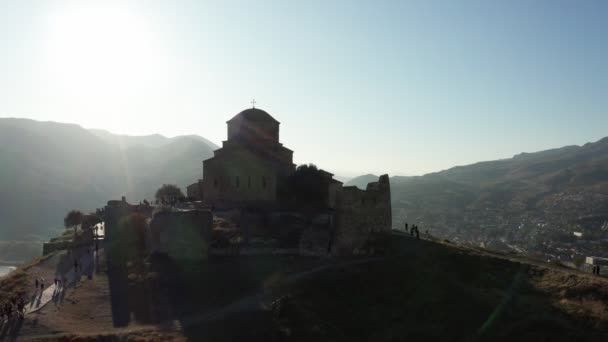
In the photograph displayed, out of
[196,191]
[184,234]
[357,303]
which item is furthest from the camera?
[196,191]

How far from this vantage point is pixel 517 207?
400 ft

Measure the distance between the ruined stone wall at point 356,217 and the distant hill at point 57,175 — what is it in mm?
111087

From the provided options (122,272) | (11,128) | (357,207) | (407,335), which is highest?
(11,128)

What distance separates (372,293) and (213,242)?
992 cm

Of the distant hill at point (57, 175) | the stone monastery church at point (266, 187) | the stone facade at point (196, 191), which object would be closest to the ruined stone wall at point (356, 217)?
the stone monastery church at point (266, 187)

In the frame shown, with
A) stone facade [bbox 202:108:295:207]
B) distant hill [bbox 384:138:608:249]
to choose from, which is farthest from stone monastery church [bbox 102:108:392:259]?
distant hill [bbox 384:138:608:249]

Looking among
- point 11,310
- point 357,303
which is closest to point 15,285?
point 11,310

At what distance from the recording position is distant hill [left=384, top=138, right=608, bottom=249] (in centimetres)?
8388

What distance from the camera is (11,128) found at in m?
172

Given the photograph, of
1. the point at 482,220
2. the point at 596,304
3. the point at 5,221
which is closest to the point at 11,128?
the point at 5,221

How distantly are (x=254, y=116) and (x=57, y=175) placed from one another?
140599mm

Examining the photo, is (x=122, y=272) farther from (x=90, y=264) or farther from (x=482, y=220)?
(x=482, y=220)

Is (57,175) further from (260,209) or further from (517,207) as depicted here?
(517,207)

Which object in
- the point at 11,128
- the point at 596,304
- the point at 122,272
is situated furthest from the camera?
the point at 11,128
